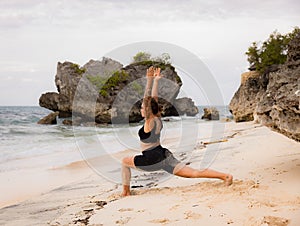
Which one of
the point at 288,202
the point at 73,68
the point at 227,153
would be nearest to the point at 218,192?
the point at 288,202

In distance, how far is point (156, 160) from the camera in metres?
5.09

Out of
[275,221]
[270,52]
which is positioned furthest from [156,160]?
[270,52]

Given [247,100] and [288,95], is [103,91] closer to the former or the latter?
[247,100]

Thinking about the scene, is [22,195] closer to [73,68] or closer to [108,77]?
[108,77]

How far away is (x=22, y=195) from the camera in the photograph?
633 cm

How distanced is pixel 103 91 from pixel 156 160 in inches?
1327

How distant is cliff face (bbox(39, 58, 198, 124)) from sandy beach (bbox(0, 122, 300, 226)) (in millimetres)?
27921

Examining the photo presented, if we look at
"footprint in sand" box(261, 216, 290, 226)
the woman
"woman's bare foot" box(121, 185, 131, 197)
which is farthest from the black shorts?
"footprint in sand" box(261, 216, 290, 226)

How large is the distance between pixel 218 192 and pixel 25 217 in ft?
8.90

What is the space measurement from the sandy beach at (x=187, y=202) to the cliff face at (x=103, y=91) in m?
27.9

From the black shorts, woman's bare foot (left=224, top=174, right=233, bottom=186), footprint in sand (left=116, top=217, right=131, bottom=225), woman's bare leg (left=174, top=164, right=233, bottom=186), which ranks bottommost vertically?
footprint in sand (left=116, top=217, right=131, bottom=225)

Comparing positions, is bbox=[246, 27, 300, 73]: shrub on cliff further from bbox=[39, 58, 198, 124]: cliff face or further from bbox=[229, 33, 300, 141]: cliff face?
bbox=[229, 33, 300, 141]: cliff face

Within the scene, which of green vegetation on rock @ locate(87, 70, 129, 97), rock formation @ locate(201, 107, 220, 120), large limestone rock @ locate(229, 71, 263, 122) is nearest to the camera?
large limestone rock @ locate(229, 71, 263, 122)

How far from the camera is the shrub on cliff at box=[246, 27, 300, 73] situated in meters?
30.4
